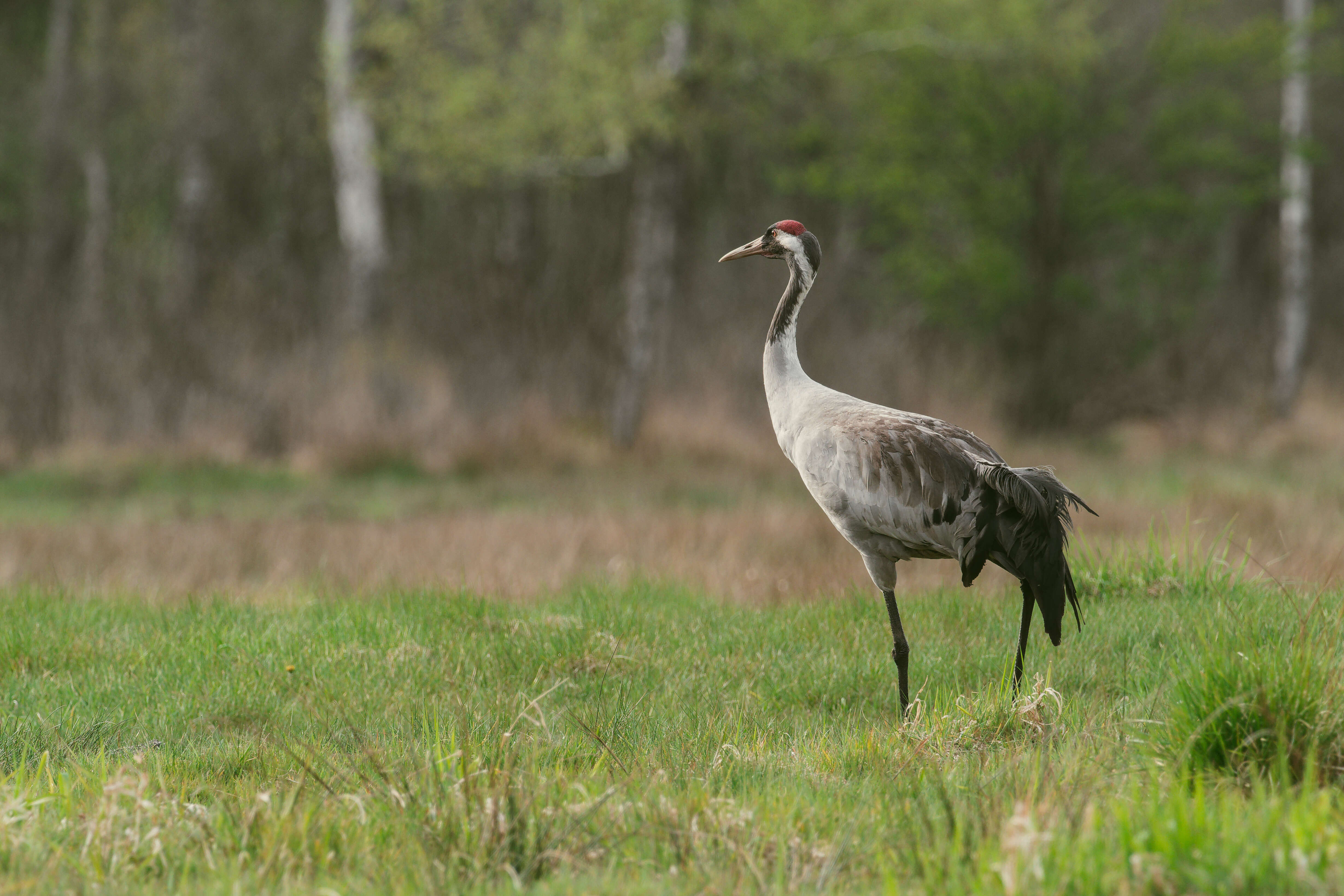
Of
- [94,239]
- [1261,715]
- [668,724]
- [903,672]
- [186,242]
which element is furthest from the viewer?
[94,239]

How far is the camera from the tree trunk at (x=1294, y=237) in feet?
58.1

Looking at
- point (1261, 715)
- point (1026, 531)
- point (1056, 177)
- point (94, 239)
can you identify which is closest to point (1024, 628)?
point (1026, 531)

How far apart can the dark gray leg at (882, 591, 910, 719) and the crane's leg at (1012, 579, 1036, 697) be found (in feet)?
1.36

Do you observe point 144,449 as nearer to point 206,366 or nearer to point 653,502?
point 206,366

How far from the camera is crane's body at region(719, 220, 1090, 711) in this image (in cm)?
451

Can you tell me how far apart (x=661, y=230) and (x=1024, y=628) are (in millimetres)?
10123

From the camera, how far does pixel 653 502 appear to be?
12617 mm

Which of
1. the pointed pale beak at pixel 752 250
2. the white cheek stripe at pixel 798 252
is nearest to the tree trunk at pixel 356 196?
the pointed pale beak at pixel 752 250

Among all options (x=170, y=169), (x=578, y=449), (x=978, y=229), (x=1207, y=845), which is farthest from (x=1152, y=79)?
(x=170, y=169)

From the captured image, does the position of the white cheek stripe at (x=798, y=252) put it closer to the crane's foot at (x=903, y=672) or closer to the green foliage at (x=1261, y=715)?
the crane's foot at (x=903, y=672)

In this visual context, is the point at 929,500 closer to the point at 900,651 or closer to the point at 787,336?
the point at 900,651

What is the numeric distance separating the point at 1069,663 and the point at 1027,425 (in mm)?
13007

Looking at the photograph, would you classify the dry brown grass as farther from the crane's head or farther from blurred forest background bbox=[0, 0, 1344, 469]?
the crane's head

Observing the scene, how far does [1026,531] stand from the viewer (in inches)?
177
